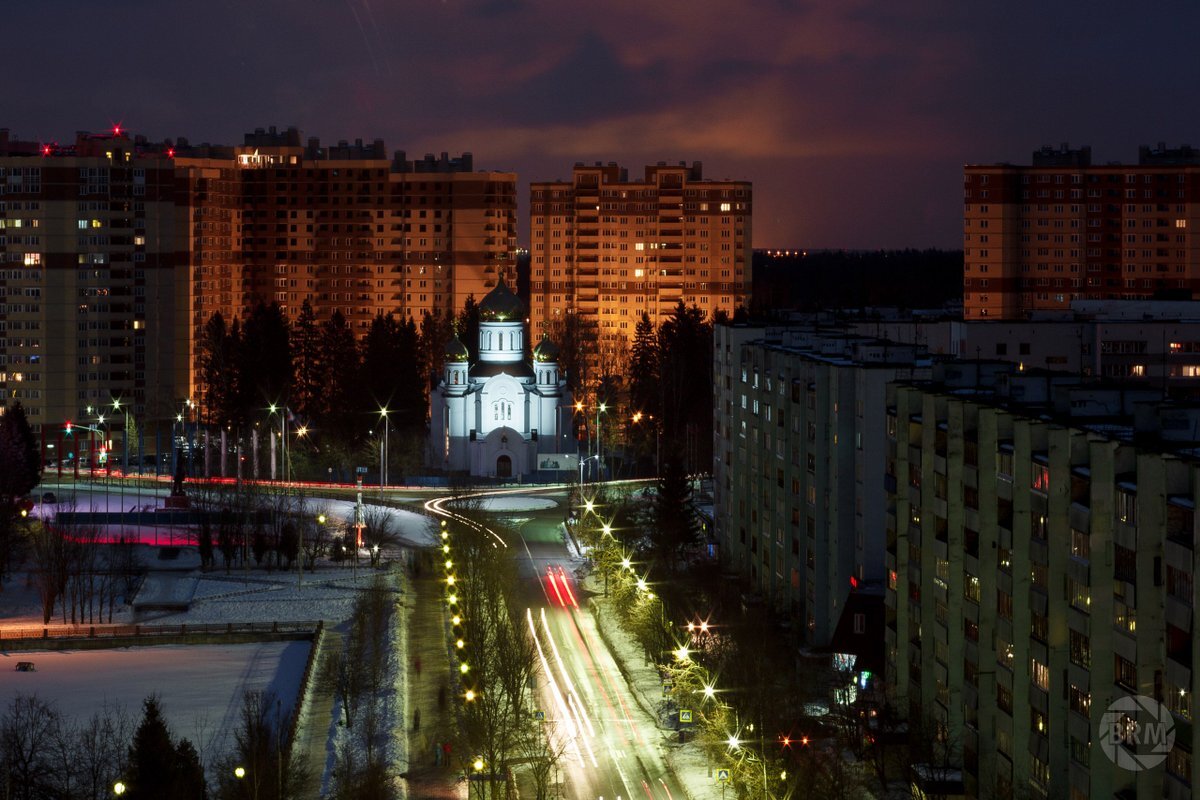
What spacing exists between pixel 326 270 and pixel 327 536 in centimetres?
4783

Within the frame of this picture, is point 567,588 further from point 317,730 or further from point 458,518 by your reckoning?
point 317,730

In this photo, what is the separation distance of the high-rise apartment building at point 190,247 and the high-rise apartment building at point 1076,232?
2700cm

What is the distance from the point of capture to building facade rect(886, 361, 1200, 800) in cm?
2241

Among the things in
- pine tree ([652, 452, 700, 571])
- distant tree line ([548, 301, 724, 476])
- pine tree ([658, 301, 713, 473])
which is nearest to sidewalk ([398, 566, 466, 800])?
pine tree ([652, 452, 700, 571])

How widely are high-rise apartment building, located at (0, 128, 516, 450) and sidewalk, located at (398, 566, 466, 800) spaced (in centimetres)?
3562

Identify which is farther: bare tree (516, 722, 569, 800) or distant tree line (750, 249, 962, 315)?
distant tree line (750, 249, 962, 315)

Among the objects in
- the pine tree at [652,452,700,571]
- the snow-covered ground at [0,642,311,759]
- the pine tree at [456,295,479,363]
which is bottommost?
the snow-covered ground at [0,642,311,759]

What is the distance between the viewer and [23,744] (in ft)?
103

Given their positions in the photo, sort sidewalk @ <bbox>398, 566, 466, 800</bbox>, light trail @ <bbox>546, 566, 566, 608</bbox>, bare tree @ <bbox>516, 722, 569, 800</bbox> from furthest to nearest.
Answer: light trail @ <bbox>546, 566, 566, 608</bbox>
sidewalk @ <bbox>398, 566, 466, 800</bbox>
bare tree @ <bbox>516, 722, 569, 800</bbox>

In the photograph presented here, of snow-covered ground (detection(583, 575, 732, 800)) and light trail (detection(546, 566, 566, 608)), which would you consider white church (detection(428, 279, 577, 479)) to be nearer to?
light trail (detection(546, 566, 566, 608))

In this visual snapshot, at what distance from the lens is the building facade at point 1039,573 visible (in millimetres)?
22406

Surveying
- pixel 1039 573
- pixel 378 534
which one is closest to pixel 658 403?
pixel 378 534

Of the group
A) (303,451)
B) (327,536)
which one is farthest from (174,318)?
(327,536)

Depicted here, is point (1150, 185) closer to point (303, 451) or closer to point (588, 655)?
point (303, 451)
